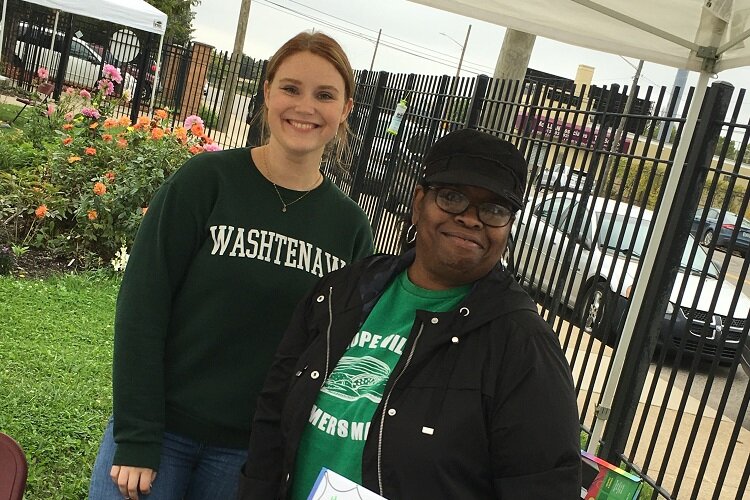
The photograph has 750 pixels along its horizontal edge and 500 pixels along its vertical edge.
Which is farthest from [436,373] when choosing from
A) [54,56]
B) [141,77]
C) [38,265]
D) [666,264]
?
[54,56]

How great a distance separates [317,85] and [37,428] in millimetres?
3086

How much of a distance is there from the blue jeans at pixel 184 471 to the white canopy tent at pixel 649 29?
6.45 ft

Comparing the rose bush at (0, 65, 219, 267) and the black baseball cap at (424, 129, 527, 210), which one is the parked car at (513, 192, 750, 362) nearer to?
the black baseball cap at (424, 129, 527, 210)

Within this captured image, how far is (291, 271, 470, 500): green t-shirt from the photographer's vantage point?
1.63 meters

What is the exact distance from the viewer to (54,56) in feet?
78.6

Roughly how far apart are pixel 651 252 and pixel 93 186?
5.69 meters

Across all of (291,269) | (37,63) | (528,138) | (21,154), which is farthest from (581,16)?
(37,63)

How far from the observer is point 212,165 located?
2088mm

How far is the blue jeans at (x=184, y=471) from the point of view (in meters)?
2.04

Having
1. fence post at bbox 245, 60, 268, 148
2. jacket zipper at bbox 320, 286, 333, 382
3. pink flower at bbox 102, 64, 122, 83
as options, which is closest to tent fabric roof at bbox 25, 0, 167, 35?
fence post at bbox 245, 60, 268, 148

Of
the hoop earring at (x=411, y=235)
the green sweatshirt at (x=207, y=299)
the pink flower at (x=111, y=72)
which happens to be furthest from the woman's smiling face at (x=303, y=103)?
the pink flower at (x=111, y=72)

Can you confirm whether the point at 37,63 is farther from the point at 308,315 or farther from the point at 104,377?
the point at 308,315

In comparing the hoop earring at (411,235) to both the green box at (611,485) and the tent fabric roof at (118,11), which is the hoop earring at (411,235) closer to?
the green box at (611,485)

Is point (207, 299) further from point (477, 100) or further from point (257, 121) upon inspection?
point (477, 100)
